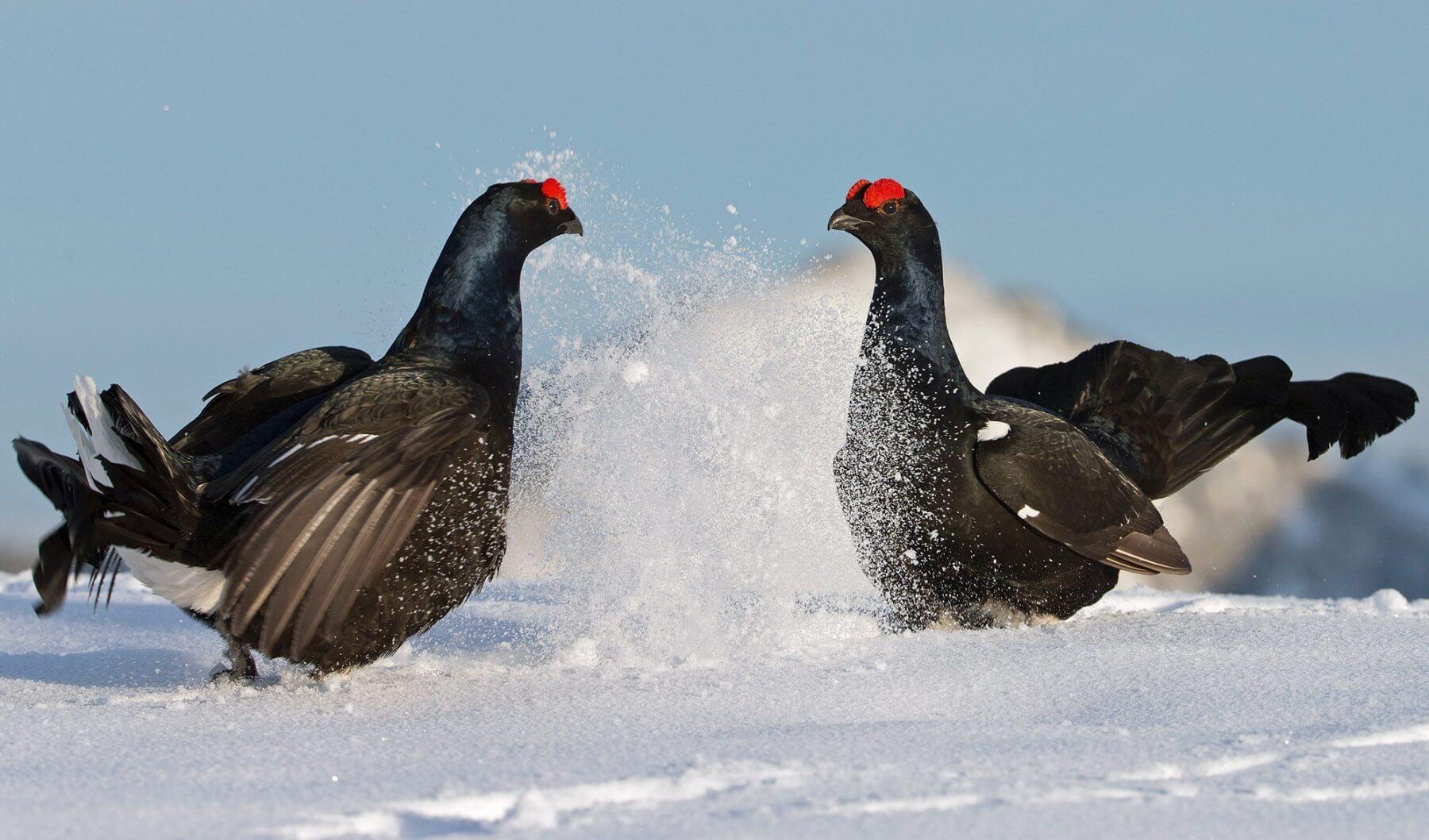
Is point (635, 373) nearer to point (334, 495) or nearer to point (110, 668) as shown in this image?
point (334, 495)

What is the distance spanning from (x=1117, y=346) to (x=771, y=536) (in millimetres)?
2425

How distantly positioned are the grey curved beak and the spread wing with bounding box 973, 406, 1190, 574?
0.95 meters

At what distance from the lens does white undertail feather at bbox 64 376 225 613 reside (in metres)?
3.85

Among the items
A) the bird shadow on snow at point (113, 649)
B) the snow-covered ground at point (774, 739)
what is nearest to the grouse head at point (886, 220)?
the snow-covered ground at point (774, 739)

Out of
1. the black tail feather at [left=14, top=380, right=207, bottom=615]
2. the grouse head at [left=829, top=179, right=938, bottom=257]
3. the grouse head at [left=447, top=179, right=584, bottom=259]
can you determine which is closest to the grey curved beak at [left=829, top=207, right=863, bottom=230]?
the grouse head at [left=829, top=179, right=938, bottom=257]

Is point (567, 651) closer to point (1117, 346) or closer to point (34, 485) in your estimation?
point (34, 485)

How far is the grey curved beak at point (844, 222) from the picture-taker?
5.53 metres

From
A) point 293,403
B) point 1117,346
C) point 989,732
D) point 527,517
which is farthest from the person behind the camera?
point 1117,346

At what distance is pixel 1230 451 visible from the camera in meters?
6.75

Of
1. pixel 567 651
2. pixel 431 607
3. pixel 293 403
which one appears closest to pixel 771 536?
pixel 567 651

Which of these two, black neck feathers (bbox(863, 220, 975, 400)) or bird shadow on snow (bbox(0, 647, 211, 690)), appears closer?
bird shadow on snow (bbox(0, 647, 211, 690))

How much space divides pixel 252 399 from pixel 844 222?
2.40 meters

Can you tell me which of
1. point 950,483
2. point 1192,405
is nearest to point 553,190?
point 950,483

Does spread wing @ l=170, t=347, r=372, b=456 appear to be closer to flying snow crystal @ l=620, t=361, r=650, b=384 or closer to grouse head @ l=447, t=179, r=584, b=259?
grouse head @ l=447, t=179, r=584, b=259
